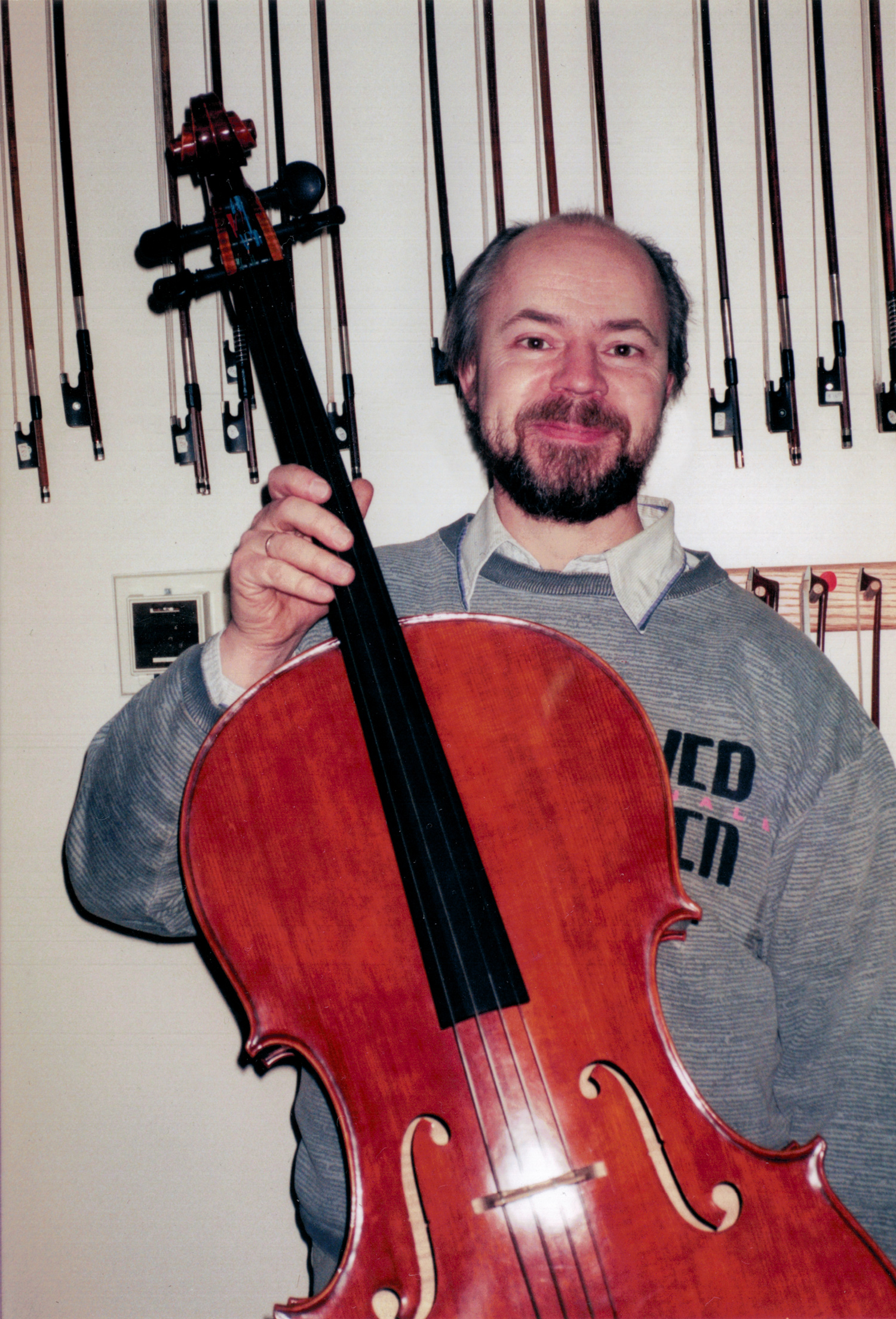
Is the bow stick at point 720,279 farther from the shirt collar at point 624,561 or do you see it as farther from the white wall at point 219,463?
the shirt collar at point 624,561

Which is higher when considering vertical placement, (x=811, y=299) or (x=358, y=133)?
(x=358, y=133)

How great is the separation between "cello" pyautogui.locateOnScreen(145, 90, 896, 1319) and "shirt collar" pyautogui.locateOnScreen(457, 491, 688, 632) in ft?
1.05

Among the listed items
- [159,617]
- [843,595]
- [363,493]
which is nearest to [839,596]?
[843,595]

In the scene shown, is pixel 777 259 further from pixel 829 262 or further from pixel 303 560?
pixel 303 560

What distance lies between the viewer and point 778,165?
55.3 inches

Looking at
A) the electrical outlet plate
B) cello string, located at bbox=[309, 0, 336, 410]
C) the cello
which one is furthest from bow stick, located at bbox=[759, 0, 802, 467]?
the electrical outlet plate

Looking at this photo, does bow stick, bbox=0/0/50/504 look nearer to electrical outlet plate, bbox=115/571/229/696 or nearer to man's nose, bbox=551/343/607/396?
electrical outlet plate, bbox=115/571/229/696

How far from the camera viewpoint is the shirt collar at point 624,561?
43.6 inches

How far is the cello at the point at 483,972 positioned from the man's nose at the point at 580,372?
1.27 feet

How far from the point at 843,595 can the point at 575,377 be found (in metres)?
0.60

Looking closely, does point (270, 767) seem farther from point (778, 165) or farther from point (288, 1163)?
point (778, 165)

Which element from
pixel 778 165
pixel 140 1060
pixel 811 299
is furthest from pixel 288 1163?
pixel 778 165

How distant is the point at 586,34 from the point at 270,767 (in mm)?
1314

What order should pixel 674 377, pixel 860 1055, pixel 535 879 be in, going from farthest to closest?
pixel 674 377
pixel 860 1055
pixel 535 879
